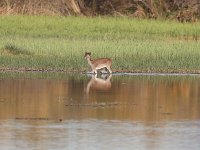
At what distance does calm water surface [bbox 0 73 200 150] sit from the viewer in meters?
11.5

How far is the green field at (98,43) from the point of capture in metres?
21.6

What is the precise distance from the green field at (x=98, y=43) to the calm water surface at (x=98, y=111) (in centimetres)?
140

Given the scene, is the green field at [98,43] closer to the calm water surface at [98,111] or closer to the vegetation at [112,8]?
the calm water surface at [98,111]

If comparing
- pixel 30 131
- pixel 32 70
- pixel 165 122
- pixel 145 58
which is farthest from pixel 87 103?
pixel 145 58

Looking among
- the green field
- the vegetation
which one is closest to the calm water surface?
the green field

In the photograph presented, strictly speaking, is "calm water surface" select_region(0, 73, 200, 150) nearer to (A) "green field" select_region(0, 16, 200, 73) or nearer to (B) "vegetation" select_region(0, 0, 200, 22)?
(A) "green field" select_region(0, 16, 200, 73)

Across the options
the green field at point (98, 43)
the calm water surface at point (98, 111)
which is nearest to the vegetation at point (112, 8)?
the green field at point (98, 43)

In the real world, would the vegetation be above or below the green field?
above

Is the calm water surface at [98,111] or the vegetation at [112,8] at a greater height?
the vegetation at [112,8]

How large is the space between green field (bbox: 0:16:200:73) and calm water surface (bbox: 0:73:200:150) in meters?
1.40

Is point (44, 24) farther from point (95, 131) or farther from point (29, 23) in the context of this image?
point (95, 131)

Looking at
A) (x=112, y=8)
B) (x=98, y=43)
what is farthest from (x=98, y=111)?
(x=112, y=8)

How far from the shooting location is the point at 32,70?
20.8 meters

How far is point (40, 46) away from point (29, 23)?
19.9ft
